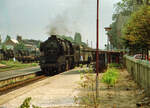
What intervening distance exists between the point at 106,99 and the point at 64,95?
6.60ft

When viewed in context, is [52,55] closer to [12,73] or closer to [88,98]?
[12,73]

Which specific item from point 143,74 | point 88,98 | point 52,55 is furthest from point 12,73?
point 143,74

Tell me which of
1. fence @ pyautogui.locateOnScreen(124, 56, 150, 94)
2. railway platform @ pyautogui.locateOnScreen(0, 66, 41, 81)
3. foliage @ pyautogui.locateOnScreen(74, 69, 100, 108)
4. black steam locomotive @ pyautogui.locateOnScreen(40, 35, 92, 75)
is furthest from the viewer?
black steam locomotive @ pyautogui.locateOnScreen(40, 35, 92, 75)

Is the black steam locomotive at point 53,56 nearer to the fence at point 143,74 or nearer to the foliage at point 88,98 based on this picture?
the fence at point 143,74

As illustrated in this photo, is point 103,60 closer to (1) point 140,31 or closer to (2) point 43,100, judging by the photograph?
(1) point 140,31

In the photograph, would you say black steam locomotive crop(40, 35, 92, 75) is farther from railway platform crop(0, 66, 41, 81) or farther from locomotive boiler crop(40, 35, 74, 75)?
railway platform crop(0, 66, 41, 81)

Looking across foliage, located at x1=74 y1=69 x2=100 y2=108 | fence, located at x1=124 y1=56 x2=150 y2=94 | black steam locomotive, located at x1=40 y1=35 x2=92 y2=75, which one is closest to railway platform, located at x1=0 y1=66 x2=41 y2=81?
black steam locomotive, located at x1=40 y1=35 x2=92 y2=75

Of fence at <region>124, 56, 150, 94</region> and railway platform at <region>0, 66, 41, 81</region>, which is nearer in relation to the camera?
fence at <region>124, 56, 150, 94</region>

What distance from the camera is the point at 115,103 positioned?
28.2 ft

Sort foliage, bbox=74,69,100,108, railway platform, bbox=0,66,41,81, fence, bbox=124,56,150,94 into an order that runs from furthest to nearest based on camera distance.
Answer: railway platform, bbox=0,66,41,81 < fence, bbox=124,56,150,94 < foliage, bbox=74,69,100,108

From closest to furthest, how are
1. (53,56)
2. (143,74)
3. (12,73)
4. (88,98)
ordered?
(88,98) → (143,74) → (12,73) → (53,56)

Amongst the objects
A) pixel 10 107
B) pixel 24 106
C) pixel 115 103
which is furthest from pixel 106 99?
pixel 24 106

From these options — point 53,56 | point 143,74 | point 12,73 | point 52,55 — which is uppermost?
point 52,55

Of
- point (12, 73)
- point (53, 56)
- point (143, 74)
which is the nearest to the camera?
point (143, 74)
